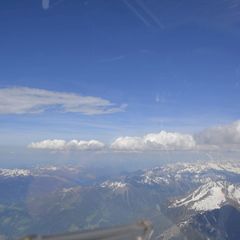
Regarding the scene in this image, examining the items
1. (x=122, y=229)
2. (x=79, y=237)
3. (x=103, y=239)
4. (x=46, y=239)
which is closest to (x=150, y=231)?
(x=122, y=229)

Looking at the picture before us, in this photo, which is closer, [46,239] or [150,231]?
[46,239]

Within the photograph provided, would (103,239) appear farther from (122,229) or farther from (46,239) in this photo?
(46,239)

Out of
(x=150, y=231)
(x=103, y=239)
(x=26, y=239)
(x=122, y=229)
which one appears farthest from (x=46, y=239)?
(x=150, y=231)

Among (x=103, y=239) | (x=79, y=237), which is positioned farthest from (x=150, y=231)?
(x=79, y=237)

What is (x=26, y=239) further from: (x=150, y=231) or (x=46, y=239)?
(x=150, y=231)

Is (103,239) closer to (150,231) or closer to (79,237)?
(79,237)

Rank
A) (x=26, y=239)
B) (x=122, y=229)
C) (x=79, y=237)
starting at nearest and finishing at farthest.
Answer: (x=26, y=239)
(x=79, y=237)
(x=122, y=229)

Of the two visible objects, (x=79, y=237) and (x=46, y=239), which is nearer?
(x=46, y=239)

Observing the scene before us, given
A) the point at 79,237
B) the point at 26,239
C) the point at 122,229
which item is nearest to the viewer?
the point at 26,239
